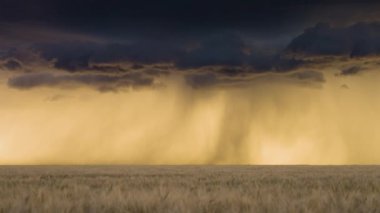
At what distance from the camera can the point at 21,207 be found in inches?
408

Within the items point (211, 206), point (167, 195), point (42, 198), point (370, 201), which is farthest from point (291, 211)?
point (42, 198)

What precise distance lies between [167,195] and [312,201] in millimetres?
2817

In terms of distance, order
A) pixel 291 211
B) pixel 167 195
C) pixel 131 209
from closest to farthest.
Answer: pixel 291 211
pixel 131 209
pixel 167 195

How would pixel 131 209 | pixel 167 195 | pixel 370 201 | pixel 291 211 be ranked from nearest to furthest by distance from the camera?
pixel 291 211 < pixel 131 209 < pixel 370 201 < pixel 167 195

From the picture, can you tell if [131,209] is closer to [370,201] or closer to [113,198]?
[113,198]

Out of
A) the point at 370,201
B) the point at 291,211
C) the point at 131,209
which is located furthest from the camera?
the point at 370,201

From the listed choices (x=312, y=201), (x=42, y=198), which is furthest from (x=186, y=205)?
(x=42, y=198)

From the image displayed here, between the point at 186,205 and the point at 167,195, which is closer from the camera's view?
the point at 186,205

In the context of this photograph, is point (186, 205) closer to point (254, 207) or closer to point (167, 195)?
point (254, 207)

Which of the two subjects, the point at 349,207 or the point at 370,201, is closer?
the point at 349,207

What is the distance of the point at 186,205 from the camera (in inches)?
423

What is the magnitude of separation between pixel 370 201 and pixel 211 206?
3100 millimetres

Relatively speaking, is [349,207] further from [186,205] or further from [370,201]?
[186,205]

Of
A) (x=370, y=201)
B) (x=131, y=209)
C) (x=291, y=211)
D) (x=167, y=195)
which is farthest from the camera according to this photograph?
(x=167, y=195)
